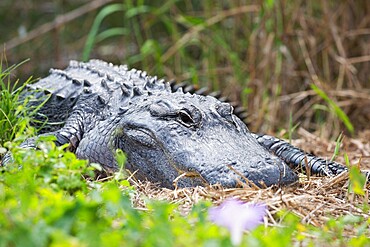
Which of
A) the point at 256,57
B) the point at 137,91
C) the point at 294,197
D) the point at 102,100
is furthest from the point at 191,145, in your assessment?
the point at 256,57

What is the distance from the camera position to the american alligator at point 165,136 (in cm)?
266

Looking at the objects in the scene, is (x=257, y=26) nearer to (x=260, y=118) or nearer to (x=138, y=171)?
(x=260, y=118)

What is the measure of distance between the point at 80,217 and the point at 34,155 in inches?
Answer: 18.9

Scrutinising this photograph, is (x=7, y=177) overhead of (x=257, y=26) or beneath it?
overhead

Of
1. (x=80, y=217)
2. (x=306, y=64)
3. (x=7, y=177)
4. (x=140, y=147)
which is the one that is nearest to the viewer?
(x=80, y=217)

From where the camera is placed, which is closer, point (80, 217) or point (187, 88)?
point (80, 217)

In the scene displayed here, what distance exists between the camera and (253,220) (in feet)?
7.00

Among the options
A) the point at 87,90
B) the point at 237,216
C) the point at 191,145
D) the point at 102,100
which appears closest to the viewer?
the point at 237,216

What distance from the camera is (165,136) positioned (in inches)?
115

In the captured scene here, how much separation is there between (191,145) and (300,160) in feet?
2.50

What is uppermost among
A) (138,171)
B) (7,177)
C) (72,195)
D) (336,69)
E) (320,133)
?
(7,177)

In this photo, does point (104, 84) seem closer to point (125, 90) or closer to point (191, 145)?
point (125, 90)

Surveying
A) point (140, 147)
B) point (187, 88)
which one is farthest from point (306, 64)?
point (140, 147)

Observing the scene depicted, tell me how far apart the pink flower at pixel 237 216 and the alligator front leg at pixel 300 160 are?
84cm
